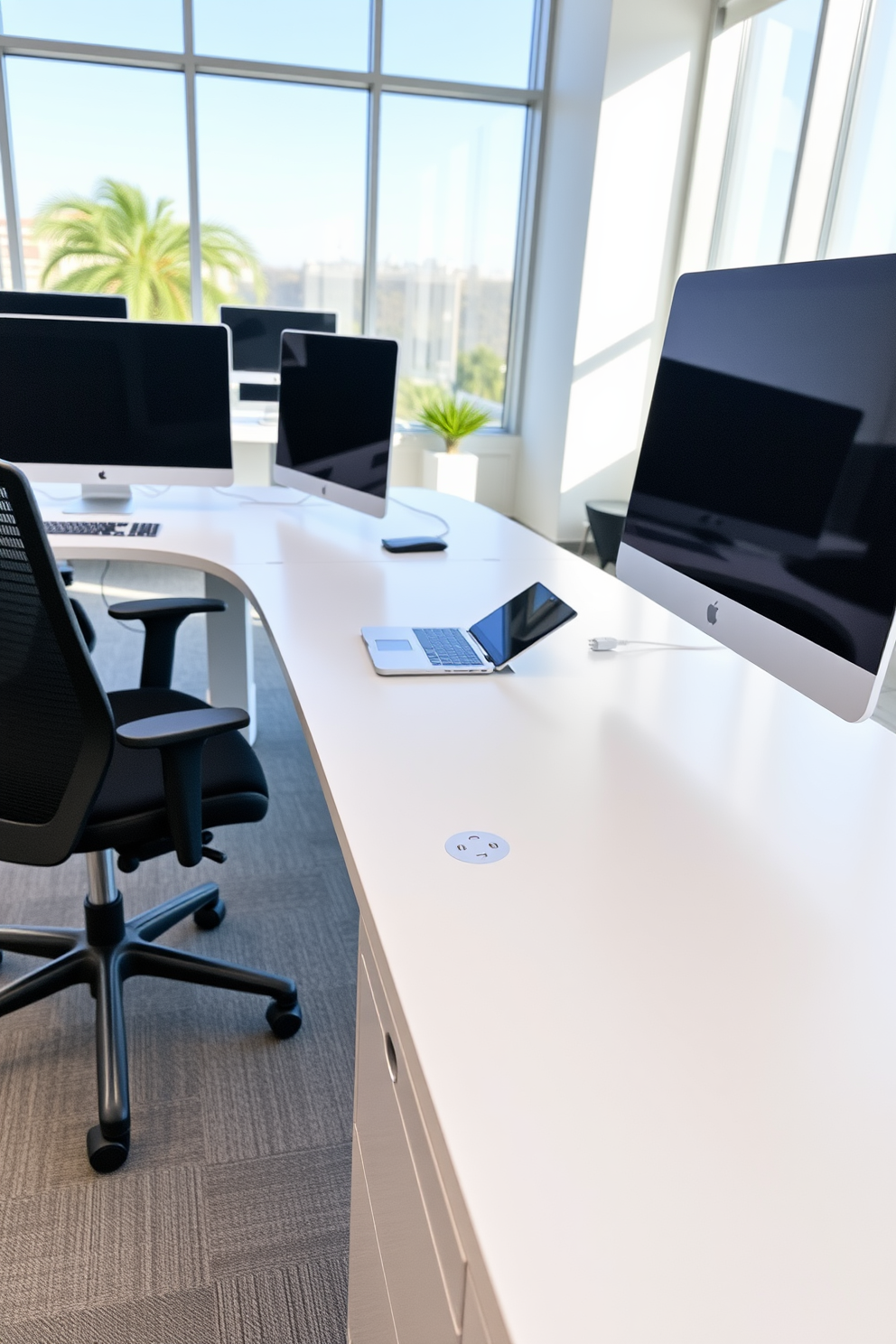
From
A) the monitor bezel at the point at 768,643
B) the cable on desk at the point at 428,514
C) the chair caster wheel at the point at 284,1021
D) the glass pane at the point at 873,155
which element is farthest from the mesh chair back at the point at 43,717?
the glass pane at the point at 873,155

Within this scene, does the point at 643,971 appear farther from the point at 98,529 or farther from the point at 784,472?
the point at 98,529

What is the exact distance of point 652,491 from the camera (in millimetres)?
1413

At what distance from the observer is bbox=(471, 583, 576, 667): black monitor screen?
1366mm

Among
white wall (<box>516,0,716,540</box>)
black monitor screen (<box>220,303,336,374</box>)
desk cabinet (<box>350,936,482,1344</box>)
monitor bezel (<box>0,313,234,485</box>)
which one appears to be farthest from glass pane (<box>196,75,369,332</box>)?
desk cabinet (<box>350,936,482,1344</box>)

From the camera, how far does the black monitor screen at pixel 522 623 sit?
1366mm

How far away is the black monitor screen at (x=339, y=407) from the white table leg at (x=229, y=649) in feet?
1.37

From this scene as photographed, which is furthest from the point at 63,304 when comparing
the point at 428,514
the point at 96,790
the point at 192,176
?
the point at 96,790

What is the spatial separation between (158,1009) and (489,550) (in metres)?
1.21

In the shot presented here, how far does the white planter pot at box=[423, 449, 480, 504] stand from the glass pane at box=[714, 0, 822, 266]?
5.62ft

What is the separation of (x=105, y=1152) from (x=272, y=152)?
5.28 m

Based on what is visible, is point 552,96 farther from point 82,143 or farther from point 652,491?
point 652,491

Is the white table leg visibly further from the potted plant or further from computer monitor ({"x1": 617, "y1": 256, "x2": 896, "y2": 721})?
the potted plant

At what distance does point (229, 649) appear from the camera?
2611 mm

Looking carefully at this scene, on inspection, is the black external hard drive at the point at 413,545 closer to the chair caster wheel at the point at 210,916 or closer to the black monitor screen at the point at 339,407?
the black monitor screen at the point at 339,407
